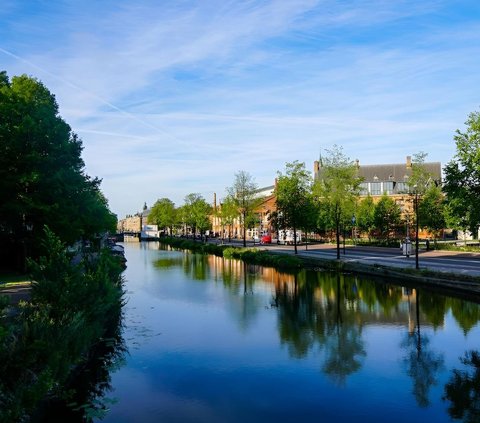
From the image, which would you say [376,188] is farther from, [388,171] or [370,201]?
[370,201]

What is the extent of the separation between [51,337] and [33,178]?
21067 mm

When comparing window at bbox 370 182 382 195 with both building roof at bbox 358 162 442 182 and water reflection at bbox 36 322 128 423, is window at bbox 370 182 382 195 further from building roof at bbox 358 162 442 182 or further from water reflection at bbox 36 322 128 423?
water reflection at bbox 36 322 128 423

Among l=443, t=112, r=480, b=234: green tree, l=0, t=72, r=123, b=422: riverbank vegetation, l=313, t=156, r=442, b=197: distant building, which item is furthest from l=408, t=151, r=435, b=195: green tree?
l=313, t=156, r=442, b=197: distant building

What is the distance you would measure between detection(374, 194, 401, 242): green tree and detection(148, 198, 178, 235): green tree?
227 feet

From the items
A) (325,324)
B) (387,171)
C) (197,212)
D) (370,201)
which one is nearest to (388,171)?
(387,171)

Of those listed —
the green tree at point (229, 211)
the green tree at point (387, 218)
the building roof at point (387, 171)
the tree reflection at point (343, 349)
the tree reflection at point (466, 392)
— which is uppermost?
the building roof at point (387, 171)

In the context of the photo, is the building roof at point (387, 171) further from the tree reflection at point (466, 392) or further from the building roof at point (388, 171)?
the tree reflection at point (466, 392)

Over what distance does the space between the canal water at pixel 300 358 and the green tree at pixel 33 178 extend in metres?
7.80

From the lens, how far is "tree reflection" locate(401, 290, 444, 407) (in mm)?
15086

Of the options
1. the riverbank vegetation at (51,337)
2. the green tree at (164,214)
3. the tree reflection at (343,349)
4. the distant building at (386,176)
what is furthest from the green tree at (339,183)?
the green tree at (164,214)

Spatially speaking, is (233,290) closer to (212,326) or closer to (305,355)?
(212,326)

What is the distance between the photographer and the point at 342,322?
24.5 m

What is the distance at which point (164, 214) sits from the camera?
14238cm

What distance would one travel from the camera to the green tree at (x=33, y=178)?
1232 inches
